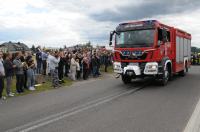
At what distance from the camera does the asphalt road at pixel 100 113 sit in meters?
7.61

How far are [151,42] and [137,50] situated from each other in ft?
2.51

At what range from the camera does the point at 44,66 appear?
2067 cm

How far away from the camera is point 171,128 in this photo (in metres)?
7.45

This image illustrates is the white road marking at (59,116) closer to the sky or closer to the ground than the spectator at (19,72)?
closer to the ground

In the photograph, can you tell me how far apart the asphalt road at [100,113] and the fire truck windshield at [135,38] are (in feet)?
11.1

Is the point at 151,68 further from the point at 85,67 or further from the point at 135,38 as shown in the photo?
the point at 85,67

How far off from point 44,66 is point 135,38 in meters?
7.01

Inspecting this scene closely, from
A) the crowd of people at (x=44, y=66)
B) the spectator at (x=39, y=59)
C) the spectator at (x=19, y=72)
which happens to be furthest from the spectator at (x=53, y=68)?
the spectator at (x=39, y=59)

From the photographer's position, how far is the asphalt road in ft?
25.0

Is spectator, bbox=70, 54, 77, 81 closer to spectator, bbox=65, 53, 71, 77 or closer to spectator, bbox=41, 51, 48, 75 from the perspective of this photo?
spectator, bbox=65, 53, 71, 77

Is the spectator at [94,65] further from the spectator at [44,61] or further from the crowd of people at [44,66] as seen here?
the spectator at [44,61]

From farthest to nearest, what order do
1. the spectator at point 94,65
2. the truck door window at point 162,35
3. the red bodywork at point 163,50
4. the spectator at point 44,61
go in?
the spectator at point 94,65, the spectator at point 44,61, the truck door window at point 162,35, the red bodywork at point 163,50

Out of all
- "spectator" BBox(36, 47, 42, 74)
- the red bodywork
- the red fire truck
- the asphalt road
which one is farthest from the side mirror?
"spectator" BBox(36, 47, 42, 74)

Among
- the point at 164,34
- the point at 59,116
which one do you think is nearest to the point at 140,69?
the point at 164,34
